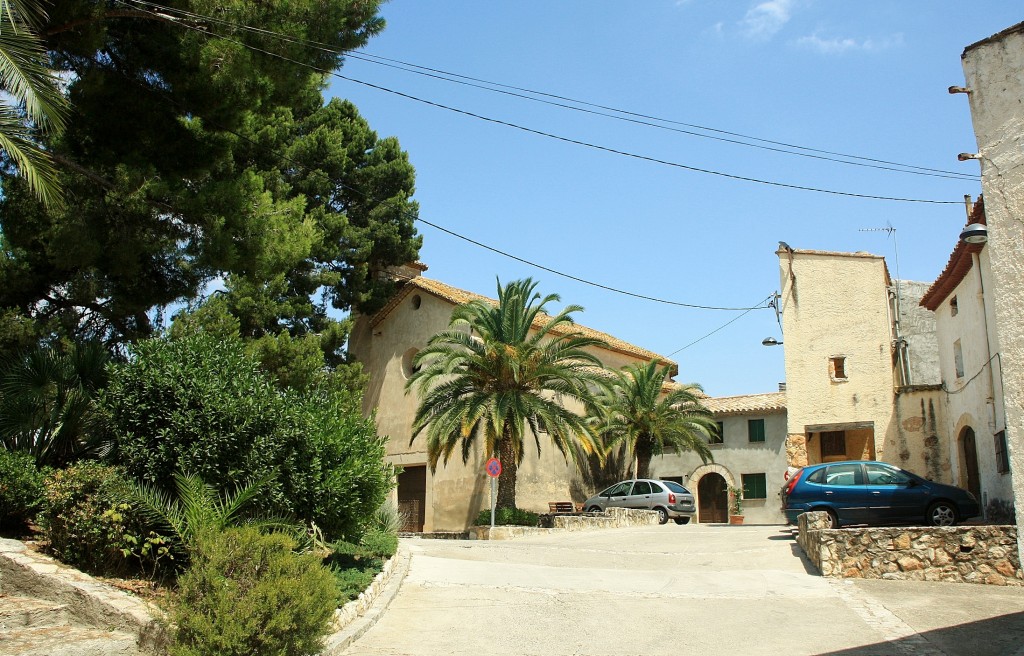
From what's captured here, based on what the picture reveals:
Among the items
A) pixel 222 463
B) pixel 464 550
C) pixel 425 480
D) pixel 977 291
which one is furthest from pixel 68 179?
pixel 425 480

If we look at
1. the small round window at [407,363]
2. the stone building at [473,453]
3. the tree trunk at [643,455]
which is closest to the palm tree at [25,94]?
the stone building at [473,453]

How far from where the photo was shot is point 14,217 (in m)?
12.6

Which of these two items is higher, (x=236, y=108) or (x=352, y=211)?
(x=352, y=211)

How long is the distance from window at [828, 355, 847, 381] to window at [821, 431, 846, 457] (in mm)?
5827

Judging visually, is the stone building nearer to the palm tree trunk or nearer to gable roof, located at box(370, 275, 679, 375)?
gable roof, located at box(370, 275, 679, 375)

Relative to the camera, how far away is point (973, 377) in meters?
19.7

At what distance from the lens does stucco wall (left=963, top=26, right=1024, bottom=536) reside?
7301 millimetres

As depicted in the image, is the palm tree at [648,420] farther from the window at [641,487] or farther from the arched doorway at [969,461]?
the arched doorway at [969,461]

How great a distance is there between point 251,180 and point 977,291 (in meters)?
14.9

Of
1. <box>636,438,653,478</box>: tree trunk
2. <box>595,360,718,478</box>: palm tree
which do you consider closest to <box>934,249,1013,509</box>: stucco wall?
<box>595,360,718,478</box>: palm tree

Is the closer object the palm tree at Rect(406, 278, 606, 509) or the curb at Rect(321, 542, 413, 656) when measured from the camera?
the curb at Rect(321, 542, 413, 656)

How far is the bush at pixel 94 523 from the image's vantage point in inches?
351

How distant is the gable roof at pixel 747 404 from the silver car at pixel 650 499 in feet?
29.0

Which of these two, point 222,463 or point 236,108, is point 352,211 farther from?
point 222,463
